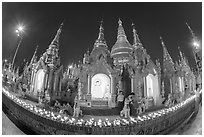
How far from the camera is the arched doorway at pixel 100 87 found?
3.92 metres

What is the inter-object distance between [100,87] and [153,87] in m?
1.11

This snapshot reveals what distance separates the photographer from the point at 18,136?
11.5 feet

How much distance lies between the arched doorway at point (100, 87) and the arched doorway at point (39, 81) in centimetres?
102

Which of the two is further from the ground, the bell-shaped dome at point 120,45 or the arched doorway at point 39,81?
the bell-shaped dome at point 120,45

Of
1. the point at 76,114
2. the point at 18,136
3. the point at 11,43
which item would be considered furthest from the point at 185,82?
the point at 11,43

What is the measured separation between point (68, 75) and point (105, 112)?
111 centimetres

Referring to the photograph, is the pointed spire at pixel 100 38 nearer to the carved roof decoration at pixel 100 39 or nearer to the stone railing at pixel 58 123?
the carved roof decoration at pixel 100 39

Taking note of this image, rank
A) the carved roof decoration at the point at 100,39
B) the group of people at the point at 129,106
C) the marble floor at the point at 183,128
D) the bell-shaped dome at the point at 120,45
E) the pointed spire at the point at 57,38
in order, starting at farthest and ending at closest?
1. the bell-shaped dome at the point at 120,45
2. the carved roof decoration at the point at 100,39
3. the pointed spire at the point at 57,38
4. the group of people at the point at 129,106
5. the marble floor at the point at 183,128

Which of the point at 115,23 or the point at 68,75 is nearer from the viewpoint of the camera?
the point at 68,75

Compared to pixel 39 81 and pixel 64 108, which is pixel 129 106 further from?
pixel 39 81

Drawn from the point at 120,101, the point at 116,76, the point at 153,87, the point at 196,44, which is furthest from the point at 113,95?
the point at 196,44

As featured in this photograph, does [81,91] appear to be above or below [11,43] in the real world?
below

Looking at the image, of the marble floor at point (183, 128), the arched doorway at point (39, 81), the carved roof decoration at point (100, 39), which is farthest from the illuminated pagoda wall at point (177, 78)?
the arched doorway at point (39, 81)

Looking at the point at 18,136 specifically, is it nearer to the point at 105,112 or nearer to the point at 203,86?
the point at 105,112
